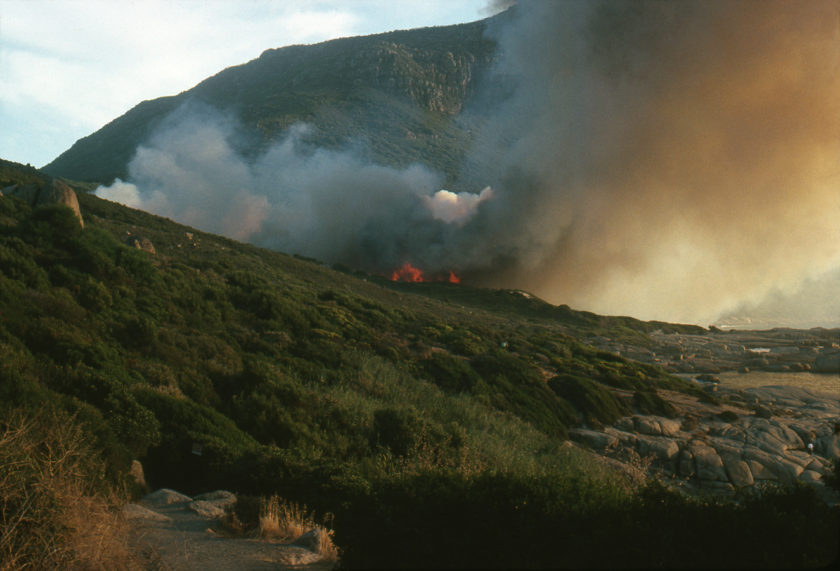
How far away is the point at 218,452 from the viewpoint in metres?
11.3

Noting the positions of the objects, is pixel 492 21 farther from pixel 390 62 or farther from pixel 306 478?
pixel 306 478

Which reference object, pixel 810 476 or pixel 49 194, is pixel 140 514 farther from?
pixel 49 194

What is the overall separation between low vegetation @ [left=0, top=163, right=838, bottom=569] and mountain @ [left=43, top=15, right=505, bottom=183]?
103347 millimetres

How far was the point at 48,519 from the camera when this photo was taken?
6008 millimetres

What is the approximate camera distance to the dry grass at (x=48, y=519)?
19.1ft

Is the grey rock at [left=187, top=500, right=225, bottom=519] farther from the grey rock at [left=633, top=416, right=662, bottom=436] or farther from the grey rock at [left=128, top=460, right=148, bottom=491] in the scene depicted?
the grey rock at [left=633, top=416, right=662, bottom=436]

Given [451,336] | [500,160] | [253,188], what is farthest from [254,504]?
[500,160]

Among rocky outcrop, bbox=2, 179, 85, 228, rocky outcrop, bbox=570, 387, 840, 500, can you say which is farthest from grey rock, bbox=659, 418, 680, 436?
rocky outcrop, bbox=2, 179, 85, 228

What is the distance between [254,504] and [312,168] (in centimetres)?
11951

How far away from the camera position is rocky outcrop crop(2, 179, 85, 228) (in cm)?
3027

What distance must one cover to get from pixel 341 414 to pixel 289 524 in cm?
736

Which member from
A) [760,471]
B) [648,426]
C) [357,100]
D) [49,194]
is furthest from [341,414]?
[357,100]

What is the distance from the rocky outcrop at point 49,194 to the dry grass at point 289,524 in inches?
1046

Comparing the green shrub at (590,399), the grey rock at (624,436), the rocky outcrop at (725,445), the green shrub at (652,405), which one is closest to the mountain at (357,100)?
the green shrub at (590,399)
